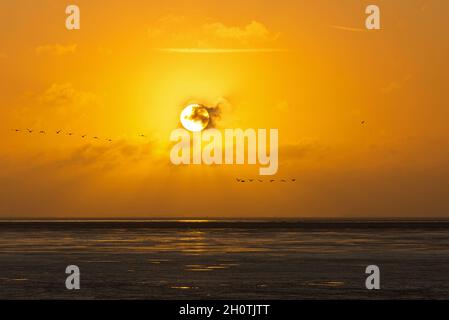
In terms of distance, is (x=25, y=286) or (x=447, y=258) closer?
(x=25, y=286)

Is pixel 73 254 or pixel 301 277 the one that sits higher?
pixel 73 254

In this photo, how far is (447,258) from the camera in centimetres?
5825
